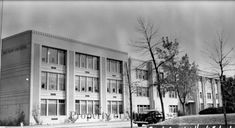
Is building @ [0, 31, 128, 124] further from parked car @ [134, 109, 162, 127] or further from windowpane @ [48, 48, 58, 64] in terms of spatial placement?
parked car @ [134, 109, 162, 127]

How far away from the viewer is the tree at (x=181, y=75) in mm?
15602

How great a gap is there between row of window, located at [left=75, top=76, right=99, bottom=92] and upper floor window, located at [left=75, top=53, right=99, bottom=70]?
47.9 inches

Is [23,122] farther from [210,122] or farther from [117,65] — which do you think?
[210,122]

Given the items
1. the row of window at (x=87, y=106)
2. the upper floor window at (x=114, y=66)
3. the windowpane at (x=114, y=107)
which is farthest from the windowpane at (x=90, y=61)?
the windowpane at (x=114, y=107)

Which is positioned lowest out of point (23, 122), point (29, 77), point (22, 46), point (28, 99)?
point (23, 122)

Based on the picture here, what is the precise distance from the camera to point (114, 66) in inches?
1310

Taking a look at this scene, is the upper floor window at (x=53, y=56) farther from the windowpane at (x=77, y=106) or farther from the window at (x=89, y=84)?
the windowpane at (x=77, y=106)

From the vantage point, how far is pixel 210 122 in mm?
10531

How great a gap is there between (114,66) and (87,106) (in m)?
6.57

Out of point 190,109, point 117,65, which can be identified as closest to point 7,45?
point 117,65

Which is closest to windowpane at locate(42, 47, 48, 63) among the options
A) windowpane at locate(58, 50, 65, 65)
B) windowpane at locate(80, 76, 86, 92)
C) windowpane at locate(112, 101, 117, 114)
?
windowpane at locate(58, 50, 65, 65)

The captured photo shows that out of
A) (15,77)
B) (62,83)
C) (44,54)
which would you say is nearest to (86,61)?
(62,83)

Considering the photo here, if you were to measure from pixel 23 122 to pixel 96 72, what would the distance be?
33.1ft

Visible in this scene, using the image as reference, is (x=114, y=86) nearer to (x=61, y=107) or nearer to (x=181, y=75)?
(x=61, y=107)
